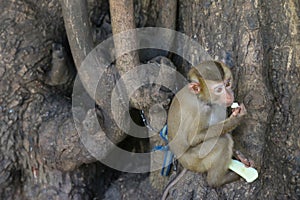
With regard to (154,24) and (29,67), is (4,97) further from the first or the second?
(154,24)

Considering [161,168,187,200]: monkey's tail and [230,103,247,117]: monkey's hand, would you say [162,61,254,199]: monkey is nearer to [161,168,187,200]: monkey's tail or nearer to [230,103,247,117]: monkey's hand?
[230,103,247,117]: monkey's hand

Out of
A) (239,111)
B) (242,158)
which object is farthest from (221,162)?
(239,111)

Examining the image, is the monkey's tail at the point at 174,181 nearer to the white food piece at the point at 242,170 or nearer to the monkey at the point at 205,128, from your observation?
the monkey at the point at 205,128

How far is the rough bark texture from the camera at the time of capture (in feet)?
10.0

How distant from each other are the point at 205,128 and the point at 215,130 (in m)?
0.06

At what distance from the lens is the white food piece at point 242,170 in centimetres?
299

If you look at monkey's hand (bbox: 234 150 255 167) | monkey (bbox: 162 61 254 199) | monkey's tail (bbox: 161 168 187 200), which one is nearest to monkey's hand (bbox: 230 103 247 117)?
monkey (bbox: 162 61 254 199)

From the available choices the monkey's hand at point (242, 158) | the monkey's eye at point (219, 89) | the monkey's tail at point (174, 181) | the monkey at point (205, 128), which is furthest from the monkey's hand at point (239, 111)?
the monkey's tail at point (174, 181)

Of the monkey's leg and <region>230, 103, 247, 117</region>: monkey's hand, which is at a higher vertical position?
<region>230, 103, 247, 117</region>: monkey's hand

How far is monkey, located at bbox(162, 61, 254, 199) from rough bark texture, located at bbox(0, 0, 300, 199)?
0.42 feet

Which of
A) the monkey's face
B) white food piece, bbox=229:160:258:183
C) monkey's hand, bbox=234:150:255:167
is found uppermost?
the monkey's face

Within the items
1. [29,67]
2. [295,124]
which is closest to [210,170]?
[295,124]

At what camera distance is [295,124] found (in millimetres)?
3248

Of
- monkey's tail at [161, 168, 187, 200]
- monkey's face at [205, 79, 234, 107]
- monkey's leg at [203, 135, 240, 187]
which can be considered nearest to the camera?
monkey's face at [205, 79, 234, 107]
